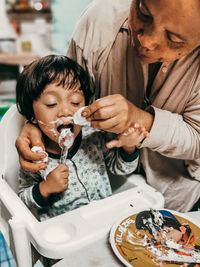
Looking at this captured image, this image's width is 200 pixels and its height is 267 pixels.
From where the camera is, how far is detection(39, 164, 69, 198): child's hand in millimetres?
951

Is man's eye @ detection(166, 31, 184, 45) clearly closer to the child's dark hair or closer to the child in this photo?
the child

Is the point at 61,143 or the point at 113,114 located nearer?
the point at 113,114

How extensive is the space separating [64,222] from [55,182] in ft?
0.53

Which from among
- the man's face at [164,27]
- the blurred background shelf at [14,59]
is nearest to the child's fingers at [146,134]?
the man's face at [164,27]

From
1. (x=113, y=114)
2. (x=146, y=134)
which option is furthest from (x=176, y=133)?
(x=113, y=114)

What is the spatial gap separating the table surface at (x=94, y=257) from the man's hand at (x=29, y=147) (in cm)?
30

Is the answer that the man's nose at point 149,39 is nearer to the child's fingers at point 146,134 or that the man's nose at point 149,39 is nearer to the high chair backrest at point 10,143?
the child's fingers at point 146,134

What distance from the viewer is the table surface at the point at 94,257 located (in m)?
0.69

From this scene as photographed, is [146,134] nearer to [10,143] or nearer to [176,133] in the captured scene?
[176,133]

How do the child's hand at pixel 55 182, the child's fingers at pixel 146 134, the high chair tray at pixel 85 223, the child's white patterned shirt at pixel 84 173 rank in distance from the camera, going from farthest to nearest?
1. the child's white patterned shirt at pixel 84 173
2. the child's hand at pixel 55 182
3. the child's fingers at pixel 146 134
4. the high chair tray at pixel 85 223

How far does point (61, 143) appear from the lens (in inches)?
40.5

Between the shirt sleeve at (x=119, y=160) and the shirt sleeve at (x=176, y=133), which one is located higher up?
the shirt sleeve at (x=176, y=133)

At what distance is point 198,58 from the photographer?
0.93m

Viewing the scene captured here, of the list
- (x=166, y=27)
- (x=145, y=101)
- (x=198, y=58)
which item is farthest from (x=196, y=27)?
(x=145, y=101)
